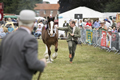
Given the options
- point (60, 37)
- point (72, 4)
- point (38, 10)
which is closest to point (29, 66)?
point (60, 37)

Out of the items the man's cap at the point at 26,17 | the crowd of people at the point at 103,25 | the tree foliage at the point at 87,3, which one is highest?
the tree foliage at the point at 87,3

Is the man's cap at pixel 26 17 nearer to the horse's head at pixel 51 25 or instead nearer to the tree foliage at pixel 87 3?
the horse's head at pixel 51 25

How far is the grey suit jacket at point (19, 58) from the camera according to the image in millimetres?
3385

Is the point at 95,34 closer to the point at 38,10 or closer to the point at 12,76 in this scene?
the point at 12,76

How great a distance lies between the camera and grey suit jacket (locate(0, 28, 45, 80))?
3.38 m

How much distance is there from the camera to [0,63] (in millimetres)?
3793

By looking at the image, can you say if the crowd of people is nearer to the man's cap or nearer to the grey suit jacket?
the man's cap

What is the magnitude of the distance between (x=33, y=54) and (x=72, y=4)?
169 ft

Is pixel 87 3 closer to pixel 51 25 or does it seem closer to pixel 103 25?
pixel 103 25

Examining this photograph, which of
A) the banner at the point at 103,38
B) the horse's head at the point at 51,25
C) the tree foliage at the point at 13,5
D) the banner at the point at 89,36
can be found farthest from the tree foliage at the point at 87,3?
the horse's head at the point at 51,25

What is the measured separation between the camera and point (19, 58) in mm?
3414

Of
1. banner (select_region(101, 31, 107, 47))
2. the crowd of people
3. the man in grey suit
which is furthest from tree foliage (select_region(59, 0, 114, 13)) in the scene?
the man in grey suit

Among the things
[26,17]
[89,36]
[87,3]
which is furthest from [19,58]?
[87,3]

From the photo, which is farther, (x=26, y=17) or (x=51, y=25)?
(x=51, y=25)
